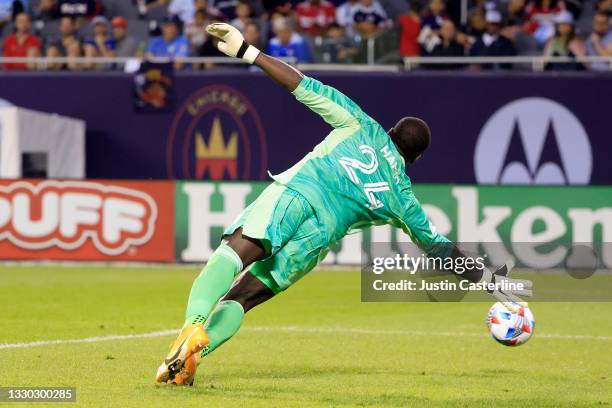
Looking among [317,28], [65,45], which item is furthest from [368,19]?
[65,45]

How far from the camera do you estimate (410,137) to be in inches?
349

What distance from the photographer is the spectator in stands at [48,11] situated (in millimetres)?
23688

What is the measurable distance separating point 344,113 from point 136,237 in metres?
11.6

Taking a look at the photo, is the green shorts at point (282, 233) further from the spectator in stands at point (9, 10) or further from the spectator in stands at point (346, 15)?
the spectator in stands at point (9, 10)

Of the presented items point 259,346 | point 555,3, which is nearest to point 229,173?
point 555,3

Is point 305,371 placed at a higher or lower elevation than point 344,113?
lower

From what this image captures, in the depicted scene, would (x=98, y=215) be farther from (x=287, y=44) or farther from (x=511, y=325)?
(x=511, y=325)

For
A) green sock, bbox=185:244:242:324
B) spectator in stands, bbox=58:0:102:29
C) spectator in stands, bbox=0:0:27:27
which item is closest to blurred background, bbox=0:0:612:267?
spectator in stands, bbox=58:0:102:29

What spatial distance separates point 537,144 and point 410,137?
12602 millimetres

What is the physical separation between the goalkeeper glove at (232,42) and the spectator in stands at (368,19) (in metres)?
13.5

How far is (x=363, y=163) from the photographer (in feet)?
28.2

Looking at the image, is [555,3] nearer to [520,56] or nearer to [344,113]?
[520,56]

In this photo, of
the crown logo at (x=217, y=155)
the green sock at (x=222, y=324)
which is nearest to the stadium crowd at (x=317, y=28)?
the crown logo at (x=217, y=155)

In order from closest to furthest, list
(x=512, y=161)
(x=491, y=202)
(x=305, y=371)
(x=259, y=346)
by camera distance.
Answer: (x=305, y=371) < (x=259, y=346) < (x=491, y=202) < (x=512, y=161)
